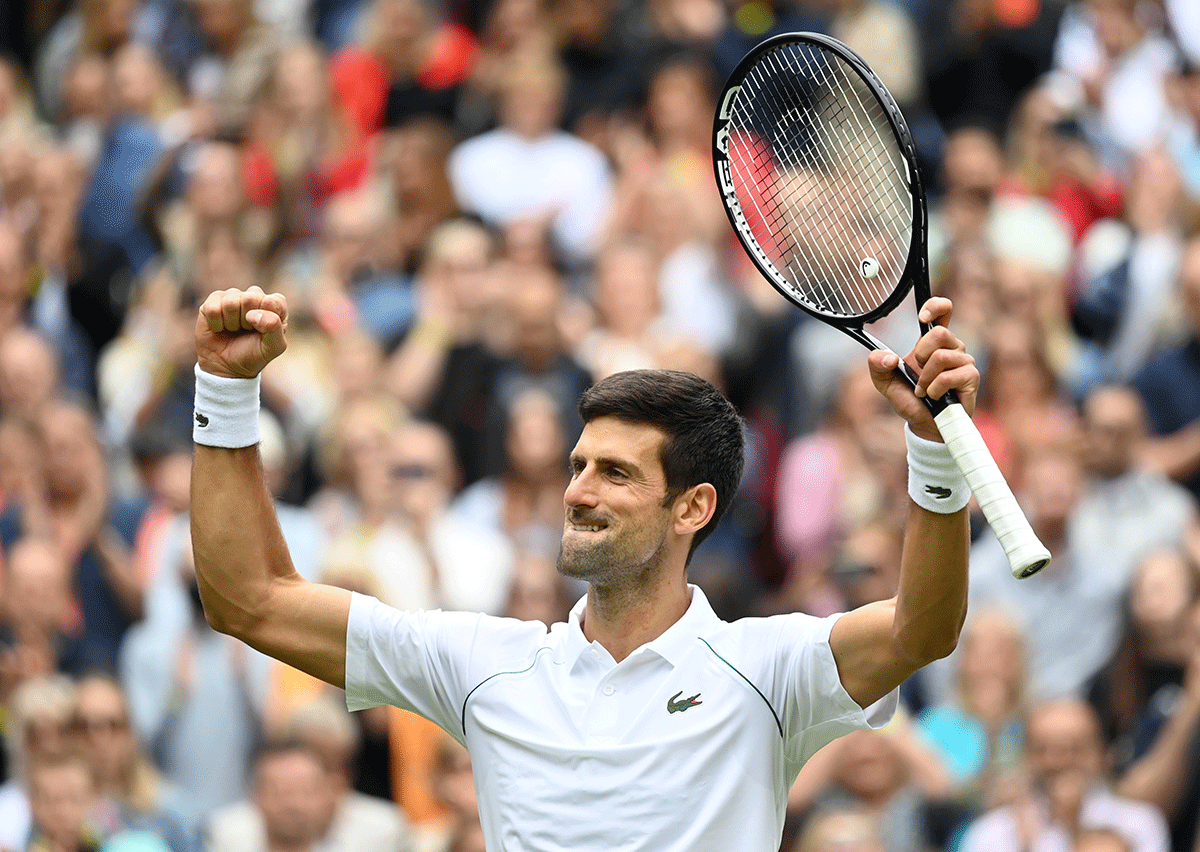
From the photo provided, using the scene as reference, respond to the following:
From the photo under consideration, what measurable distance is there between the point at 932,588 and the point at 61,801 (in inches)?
186

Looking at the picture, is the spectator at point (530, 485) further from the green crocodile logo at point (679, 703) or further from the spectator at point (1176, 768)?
the green crocodile logo at point (679, 703)

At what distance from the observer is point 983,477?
330 centimetres

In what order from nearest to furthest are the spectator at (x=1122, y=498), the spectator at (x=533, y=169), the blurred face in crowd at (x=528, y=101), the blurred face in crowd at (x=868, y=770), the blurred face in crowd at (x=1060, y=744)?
the blurred face in crowd at (x=1060, y=744)
the blurred face in crowd at (x=868, y=770)
the spectator at (x=1122, y=498)
the spectator at (x=533, y=169)
the blurred face in crowd at (x=528, y=101)

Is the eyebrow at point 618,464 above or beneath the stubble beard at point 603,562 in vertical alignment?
above

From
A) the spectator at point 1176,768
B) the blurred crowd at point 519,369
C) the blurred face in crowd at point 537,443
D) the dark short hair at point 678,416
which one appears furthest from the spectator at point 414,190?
the dark short hair at point 678,416

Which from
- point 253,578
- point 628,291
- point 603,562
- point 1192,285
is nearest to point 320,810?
point 628,291

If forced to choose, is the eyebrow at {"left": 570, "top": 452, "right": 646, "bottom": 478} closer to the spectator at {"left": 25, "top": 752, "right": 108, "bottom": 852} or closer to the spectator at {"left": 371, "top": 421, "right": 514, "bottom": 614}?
the spectator at {"left": 371, "top": 421, "right": 514, "bottom": 614}

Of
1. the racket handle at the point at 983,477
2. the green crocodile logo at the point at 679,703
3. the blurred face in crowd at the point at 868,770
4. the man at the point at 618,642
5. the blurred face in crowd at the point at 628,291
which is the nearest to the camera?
the racket handle at the point at 983,477

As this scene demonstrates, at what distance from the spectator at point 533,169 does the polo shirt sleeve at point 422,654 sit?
5.85 m

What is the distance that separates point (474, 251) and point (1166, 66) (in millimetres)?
3818

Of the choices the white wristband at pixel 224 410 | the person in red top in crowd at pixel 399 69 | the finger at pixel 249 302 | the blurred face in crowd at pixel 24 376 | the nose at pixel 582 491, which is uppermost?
the finger at pixel 249 302

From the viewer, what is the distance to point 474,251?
9.12 metres

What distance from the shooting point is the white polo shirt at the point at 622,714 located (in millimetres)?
3561

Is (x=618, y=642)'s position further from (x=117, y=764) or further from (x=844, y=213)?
(x=117, y=764)
